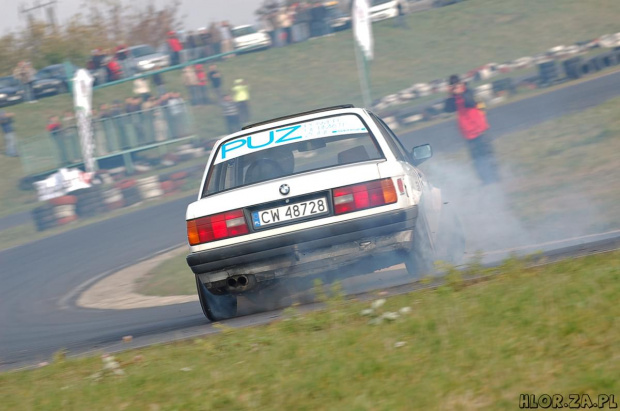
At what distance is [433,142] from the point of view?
18438mm

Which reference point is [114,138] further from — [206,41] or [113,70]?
[206,41]

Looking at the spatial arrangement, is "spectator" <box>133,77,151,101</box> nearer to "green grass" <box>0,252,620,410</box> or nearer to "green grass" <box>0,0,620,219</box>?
"green grass" <box>0,0,620,219</box>

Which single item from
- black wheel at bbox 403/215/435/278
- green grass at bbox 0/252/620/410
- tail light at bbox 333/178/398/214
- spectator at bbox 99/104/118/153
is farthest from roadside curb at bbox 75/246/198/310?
spectator at bbox 99/104/118/153

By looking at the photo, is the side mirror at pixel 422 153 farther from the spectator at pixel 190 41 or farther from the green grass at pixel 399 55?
the spectator at pixel 190 41

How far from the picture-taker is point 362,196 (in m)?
5.64

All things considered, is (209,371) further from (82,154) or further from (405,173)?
(82,154)

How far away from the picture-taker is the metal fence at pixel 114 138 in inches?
870

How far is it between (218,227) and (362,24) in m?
13.2

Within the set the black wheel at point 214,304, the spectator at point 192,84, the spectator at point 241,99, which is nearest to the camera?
the black wheel at point 214,304

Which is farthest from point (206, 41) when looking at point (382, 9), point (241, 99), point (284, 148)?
point (284, 148)

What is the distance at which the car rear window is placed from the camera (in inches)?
243

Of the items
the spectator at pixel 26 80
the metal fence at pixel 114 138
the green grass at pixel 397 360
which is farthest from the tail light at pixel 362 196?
the spectator at pixel 26 80

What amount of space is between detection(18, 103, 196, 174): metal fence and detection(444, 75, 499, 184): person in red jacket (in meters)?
11.6

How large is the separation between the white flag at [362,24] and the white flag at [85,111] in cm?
715
